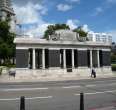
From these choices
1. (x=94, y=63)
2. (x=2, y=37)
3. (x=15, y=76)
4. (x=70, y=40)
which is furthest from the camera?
(x=2, y=37)

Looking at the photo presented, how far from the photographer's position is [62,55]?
48281 mm

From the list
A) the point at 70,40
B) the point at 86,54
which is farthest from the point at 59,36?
the point at 86,54

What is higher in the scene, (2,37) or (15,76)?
(2,37)

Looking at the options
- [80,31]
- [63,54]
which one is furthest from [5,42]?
[63,54]

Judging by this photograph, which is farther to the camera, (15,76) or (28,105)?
(15,76)

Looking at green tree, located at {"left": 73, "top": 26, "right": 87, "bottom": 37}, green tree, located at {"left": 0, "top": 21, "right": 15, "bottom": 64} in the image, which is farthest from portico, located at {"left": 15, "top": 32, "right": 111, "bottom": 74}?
green tree, located at {"left": 73, "top": 26, "right": 87, "bottom": 37}

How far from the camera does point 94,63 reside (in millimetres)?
50438

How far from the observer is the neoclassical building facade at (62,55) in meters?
42.2

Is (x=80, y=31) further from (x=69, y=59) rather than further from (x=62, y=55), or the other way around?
(x=62, y=55)

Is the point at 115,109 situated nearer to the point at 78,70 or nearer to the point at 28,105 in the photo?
the point at 28,105

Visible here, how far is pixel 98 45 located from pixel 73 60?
6.03 metres

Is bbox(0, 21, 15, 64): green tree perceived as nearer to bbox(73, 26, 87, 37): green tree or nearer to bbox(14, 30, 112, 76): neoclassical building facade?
bbox(14, 30, 112, 76): neoclassical building facade

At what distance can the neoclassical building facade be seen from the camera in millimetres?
42156

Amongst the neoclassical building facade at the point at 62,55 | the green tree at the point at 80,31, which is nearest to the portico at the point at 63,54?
the neoclassical building facade at the point at 62,55
